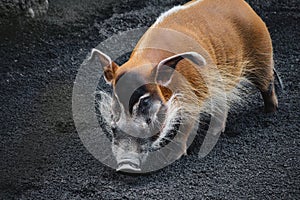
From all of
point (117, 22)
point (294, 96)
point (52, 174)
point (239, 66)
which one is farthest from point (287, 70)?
point (52, 174)

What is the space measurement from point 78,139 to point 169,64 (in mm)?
657

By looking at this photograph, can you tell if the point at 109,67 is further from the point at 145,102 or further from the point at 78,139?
the point at 78,139

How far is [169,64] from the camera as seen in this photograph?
2.04 metres

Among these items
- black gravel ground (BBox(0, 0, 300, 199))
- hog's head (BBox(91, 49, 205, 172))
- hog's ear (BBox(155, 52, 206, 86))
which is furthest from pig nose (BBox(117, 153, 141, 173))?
hog's ear (BBox(155, 52, 206, 86))

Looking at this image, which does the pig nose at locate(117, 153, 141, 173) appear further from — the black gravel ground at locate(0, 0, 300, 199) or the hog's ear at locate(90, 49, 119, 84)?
the hog's ear at locate(90, 49, 119, 84)

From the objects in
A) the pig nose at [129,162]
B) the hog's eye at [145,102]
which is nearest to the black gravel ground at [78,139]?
the pig nose at [129,162]

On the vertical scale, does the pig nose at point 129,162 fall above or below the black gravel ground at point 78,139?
above

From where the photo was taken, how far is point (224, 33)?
2334 millimetres

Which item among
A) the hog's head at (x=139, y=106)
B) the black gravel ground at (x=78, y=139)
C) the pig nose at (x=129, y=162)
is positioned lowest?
the black gravel ground at (x=78, y=139)

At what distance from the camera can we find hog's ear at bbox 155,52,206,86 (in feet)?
6.63

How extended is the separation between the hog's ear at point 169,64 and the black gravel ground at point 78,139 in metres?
0.42

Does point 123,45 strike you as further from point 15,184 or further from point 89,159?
point 15,184

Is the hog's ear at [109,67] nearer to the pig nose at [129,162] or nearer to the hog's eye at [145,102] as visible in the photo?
the hog's eye at [145,102]

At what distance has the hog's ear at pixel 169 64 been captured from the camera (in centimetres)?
202
